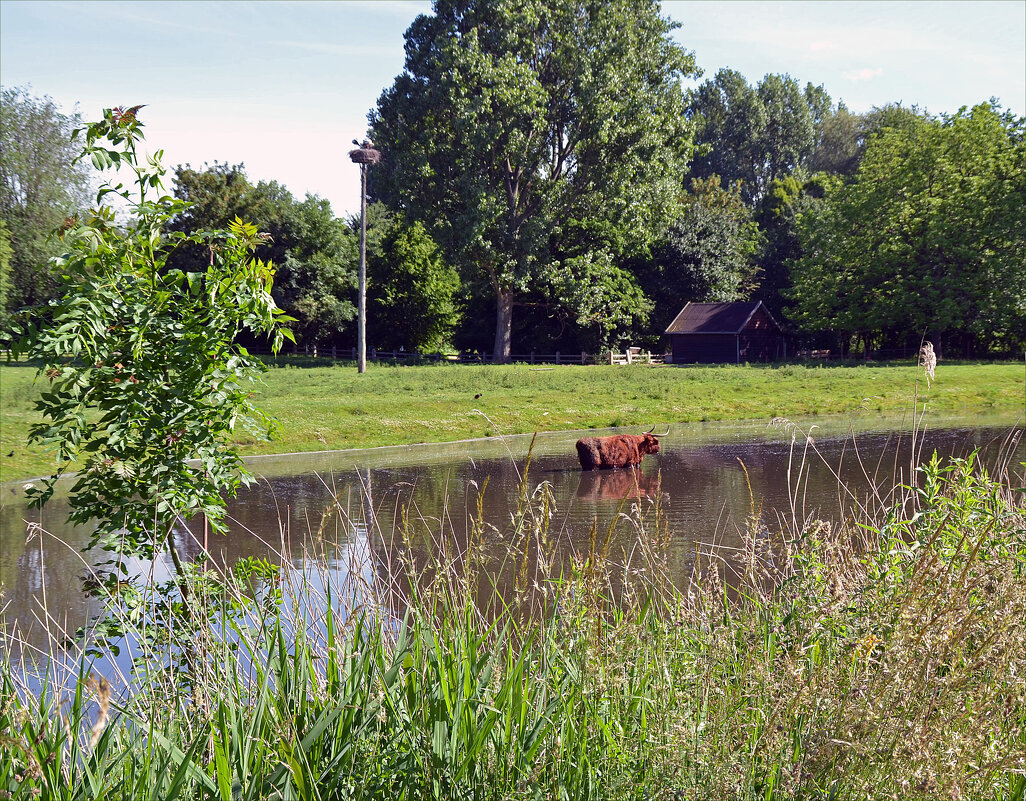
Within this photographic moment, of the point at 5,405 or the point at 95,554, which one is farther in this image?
the point at 5,405

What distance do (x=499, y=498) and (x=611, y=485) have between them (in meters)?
1.83

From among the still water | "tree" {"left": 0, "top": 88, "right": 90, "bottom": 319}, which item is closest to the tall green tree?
"tree" {"left": 0, "top": 88, "right": 90, "bottom": 319}

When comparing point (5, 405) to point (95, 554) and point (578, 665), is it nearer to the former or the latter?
point (95, 554)

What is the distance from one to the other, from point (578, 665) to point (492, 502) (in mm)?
8472

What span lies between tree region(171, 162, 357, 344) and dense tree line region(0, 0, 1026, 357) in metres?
0.15

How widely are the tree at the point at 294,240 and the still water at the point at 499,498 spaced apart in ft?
119

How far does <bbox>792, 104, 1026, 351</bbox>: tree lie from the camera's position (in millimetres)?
46719

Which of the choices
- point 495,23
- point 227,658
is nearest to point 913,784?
point 227,658

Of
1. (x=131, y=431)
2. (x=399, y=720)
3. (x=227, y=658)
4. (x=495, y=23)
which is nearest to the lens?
(x=399, y=720)

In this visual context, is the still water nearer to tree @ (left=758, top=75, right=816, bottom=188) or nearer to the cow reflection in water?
the cow reflection in water

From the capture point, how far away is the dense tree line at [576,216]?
4625cm

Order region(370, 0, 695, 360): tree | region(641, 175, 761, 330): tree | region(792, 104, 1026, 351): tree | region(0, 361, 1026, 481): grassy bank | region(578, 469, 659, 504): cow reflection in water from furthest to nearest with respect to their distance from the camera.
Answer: region(641, 175, 761, 330): tree → region(792, 104, 1026, 351): tree → region(370, 0, 695, 360): tree → region(0, 361, 1026, 481): grassy bank → region(578, 469, 659, 504): cow reflection in water

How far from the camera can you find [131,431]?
214 inches

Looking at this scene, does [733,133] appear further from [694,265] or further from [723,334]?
[723,334]
